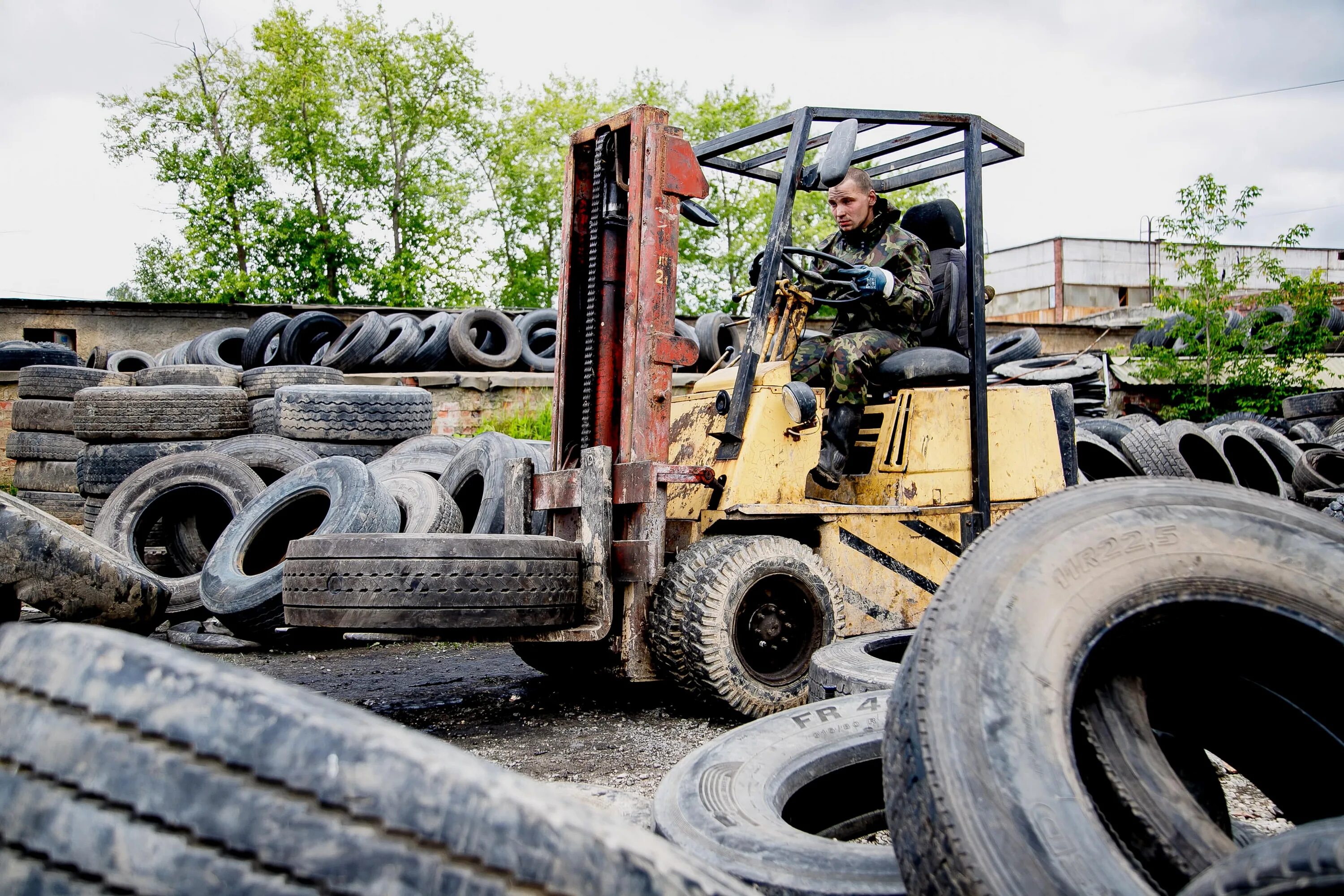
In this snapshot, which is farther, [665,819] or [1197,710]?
[665,819]

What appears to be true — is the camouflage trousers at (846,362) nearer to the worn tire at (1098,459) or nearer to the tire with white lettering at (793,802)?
the tire with white lettering at (793,802)

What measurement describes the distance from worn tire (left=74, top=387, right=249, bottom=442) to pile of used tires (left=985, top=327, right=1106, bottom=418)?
697cm

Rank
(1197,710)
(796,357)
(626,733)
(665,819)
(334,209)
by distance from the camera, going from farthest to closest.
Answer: (334,209)
(796,357)
(626,733)
(665,819)
(1197,710)

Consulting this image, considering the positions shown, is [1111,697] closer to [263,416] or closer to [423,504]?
[423,504]

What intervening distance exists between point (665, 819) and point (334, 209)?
30673 mm

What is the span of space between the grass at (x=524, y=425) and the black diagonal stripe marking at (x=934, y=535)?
850 centimetres

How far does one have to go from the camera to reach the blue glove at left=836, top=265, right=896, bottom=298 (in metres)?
4.57

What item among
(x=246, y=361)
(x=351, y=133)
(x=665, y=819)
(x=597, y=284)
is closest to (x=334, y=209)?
→ (x=351, y=133)

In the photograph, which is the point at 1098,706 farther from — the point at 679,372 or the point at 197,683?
the point at 679,372

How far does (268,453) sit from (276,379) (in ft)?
6.03

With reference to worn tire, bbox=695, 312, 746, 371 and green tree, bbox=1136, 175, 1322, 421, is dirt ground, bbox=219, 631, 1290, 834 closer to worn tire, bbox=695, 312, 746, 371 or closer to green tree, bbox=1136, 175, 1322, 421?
worn tire, bbox=695, 312, 746, 371

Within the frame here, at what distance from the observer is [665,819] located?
2.55m

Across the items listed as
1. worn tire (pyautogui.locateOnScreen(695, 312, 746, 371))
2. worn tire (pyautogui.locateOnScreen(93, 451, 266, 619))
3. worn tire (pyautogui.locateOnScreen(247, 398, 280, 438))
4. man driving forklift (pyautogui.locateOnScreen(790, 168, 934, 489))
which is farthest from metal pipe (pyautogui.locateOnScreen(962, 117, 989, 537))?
worn tire (pyautogui.locateOnScreen(695, 312, 746, 371))

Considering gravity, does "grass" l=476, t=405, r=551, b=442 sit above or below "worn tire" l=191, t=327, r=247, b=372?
below
